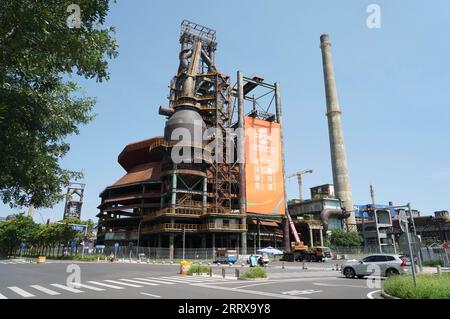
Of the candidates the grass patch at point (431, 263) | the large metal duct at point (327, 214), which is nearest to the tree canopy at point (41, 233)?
the large metal duct at point (327, 214)

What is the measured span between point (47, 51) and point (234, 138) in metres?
64.7

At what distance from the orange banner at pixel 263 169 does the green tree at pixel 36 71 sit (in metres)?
54.5

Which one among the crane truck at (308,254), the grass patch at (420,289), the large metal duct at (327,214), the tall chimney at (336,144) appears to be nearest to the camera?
the grass patch at (420,289)

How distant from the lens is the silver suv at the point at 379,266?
1988 centimetres

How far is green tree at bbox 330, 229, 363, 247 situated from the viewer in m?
68.4

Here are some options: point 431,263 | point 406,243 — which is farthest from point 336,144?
point 406,243

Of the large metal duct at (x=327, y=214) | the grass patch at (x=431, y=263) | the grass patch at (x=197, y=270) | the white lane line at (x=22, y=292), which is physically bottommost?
the white lane line at (x=22, y=292)

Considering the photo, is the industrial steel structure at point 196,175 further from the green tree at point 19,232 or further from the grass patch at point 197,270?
the grass patch at point 197,270

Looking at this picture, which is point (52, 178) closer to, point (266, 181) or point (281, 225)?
point (266, 181)

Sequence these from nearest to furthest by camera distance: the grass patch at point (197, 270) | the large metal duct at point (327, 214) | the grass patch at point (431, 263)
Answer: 1. the grass patch at point (197, 270)
2. the grass patch at point (431, 263)
3. the large metal duct at point (327, 214)

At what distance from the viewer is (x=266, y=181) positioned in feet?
221

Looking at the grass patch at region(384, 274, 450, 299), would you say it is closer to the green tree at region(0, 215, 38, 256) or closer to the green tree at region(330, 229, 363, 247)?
the green tree at region(330, 229, 363, 247)

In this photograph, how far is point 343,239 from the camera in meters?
68.7
